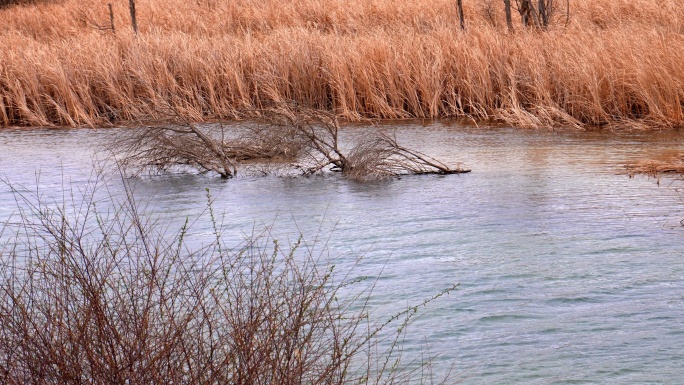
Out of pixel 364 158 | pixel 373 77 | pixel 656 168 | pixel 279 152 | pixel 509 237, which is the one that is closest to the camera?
pixel 509 237

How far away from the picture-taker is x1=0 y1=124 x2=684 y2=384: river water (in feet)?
19.9

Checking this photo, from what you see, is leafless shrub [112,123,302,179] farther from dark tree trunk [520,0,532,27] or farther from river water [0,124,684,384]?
dark tree trunk [520,0,532,27]

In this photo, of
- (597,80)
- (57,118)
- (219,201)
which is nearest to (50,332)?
(219,201)

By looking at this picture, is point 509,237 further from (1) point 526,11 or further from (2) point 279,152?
(1) point 526,11

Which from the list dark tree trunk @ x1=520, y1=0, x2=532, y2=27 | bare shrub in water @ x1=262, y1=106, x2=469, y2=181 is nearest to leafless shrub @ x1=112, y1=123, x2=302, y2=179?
bare shrub in water @ x1=262, y1=106, x2=469, y2=181

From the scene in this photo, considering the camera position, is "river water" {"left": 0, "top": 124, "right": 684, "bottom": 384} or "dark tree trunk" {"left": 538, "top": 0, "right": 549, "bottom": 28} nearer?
"river water" {"left": 0, "top": 124, "right": 684, "bottom": 384}

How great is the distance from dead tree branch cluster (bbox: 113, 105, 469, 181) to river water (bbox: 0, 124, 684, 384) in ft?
0.90

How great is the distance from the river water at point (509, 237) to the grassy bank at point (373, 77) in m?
0.96

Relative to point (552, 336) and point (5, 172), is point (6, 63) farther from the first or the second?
point (552, 336)

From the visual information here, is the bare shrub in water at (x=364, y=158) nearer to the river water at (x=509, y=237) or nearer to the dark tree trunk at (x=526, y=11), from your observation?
the river water at (x=509, y=237)

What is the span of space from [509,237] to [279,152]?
167 inches

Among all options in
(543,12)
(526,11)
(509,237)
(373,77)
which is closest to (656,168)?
(509,237)

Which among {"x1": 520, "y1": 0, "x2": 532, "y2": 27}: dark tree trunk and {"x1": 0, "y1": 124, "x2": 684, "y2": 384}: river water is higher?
{"x1": 520, "y1": 0, "x2": 532, "y2": 27}: dark tree trunk

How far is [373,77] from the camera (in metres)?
16.1
